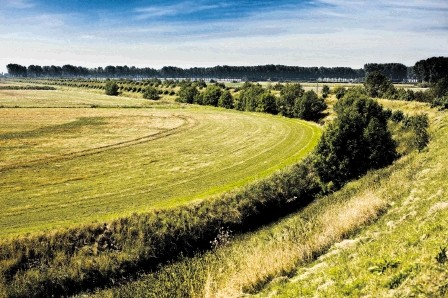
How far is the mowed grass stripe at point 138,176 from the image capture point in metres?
32.0

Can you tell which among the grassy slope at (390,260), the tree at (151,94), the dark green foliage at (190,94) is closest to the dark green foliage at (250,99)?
the dark green foliage at (190,94)

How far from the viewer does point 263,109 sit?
11269cm

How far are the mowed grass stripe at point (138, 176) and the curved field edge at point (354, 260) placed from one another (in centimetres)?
1017

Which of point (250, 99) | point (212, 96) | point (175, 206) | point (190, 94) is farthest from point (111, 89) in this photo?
point (175, 206)

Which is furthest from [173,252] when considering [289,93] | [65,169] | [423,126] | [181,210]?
[289,93]

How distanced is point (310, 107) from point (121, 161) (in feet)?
200

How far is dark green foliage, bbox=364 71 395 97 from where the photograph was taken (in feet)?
361

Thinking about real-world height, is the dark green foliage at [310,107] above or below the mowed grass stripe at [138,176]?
above

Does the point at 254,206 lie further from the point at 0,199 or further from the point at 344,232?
the point at 0,199

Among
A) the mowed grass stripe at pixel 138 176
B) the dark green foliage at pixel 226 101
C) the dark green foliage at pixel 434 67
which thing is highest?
the dark green foliage at pixel 434 67

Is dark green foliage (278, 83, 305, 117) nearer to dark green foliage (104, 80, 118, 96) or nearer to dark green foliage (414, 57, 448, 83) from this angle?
dark green foliage (414, 57, 448, 83)

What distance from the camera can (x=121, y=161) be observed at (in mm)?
50594

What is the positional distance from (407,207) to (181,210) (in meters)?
19.2

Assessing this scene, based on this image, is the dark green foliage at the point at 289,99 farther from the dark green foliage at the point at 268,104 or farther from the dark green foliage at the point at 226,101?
the dark green foliage at the point at 226,101
